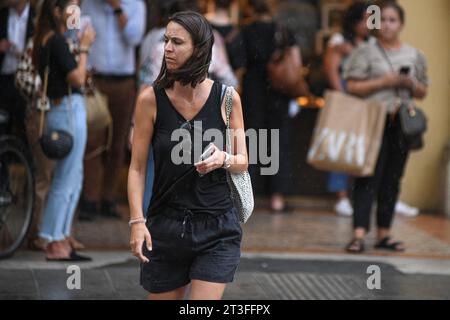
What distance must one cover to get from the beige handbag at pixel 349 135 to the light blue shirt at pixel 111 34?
2117mm

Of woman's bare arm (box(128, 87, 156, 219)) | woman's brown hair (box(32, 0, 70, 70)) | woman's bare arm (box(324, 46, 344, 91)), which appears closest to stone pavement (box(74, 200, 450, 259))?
woman's bare arm (box(324, 46, 344, 91))

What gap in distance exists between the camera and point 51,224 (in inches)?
311

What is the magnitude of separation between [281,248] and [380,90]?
1.55m

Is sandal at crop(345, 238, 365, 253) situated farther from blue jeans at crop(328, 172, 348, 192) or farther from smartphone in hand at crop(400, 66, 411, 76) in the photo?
blue jeans at crop(328, 172, 348, 192)

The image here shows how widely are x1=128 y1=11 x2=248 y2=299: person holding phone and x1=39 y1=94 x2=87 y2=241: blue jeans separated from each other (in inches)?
119

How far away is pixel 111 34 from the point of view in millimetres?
9891

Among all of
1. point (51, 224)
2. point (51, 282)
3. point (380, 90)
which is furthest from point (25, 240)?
point (380, 90)

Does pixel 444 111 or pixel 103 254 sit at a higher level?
pixel 444 111

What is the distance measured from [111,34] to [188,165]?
5221mm

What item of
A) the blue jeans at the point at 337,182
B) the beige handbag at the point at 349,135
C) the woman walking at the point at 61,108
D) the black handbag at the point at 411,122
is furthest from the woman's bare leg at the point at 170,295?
the blue jeans at the point at 337,182

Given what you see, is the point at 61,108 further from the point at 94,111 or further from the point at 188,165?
the point at 188,165

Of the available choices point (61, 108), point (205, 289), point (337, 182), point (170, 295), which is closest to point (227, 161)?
point (205, 289)

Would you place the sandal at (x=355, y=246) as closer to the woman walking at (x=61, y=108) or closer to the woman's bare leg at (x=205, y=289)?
the woman walking at (x=61, y=108)
